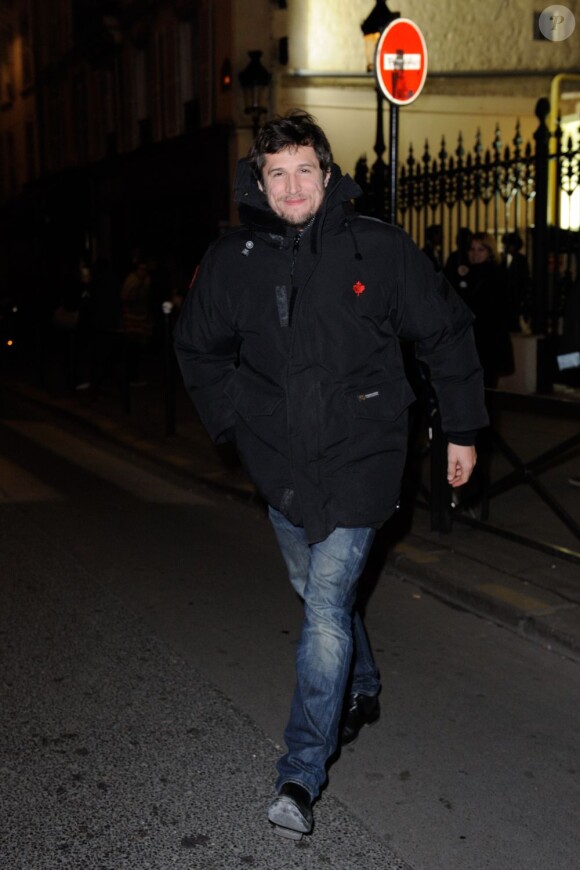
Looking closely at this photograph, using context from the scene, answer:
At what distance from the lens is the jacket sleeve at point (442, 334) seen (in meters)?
3.19

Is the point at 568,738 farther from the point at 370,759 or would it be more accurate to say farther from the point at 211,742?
the point at 211,742

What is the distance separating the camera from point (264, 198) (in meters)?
3.20

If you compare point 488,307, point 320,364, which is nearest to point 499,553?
point 488,307

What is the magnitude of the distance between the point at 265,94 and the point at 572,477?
12855mm

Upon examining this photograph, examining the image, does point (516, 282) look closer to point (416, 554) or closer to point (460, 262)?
point (460, 262)

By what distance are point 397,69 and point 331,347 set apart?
556 cm

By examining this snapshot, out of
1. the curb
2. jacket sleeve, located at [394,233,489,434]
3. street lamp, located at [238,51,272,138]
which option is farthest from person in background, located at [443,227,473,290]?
street lamp, located at [238,51,272,138]

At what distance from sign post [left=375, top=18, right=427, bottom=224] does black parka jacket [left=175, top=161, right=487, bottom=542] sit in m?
4.76

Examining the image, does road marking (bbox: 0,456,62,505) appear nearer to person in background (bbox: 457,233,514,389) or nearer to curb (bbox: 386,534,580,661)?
curb (bbox: 386,534,580,661)

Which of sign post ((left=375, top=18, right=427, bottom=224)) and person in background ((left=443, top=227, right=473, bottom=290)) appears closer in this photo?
sign post ((left=375, top=18, right=427, bottom=224))

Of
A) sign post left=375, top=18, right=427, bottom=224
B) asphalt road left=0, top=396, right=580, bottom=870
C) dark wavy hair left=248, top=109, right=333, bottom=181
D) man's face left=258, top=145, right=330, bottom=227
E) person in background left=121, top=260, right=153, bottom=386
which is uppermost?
sign post left=375, top=18, right=427, bottom=224

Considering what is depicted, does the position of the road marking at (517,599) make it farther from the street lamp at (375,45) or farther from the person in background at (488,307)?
the street lamp at (375,45)

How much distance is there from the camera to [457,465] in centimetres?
342

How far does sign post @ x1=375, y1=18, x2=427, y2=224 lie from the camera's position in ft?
26.0
